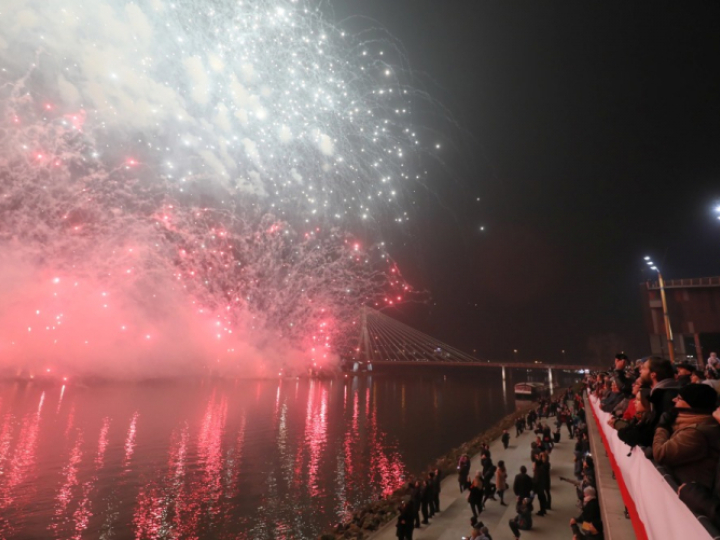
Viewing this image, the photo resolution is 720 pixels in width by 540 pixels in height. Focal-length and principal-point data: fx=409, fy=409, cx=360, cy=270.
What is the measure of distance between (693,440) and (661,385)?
120 cm

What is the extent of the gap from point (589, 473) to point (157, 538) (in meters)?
14.5

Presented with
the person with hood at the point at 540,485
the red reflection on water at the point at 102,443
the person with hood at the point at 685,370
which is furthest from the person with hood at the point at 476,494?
the red reflection on water at the point at 102,443

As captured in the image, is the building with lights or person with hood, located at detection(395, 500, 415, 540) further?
the building with lights

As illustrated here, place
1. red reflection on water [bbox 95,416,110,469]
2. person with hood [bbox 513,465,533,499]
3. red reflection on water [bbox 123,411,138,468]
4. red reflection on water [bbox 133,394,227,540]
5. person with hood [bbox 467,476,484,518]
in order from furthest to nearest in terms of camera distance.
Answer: red reflection on water [bbox 123,411,138,468], red reflection on water [bbox 95,416,110,469], red reflection on water [bbox 133,394,227,540], person with hood [bbox 467,476,484,518], person with hood [bbox 513,465,533,499]

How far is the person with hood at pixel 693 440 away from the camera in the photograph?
2.86 m

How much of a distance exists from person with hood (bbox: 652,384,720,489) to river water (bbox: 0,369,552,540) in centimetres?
1540

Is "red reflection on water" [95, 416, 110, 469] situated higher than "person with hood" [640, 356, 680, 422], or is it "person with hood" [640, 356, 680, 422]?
"person with hood" [640, 356, 680, 422]

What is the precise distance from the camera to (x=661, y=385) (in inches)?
155

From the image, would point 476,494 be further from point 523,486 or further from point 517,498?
point 523,486

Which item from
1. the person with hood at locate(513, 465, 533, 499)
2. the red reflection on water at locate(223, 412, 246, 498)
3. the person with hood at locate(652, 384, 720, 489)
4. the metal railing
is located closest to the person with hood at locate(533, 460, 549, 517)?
the person with hood at locate(513, 465, 533, 499)

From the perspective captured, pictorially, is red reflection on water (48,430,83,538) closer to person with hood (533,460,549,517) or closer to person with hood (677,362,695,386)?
person with hood (533,460,549,517)

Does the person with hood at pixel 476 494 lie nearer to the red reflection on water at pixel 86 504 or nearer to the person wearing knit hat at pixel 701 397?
the person wearing knit hat at pixel 701 397

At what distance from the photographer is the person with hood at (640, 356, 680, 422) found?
3818 mm

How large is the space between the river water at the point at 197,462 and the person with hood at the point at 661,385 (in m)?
14.9
